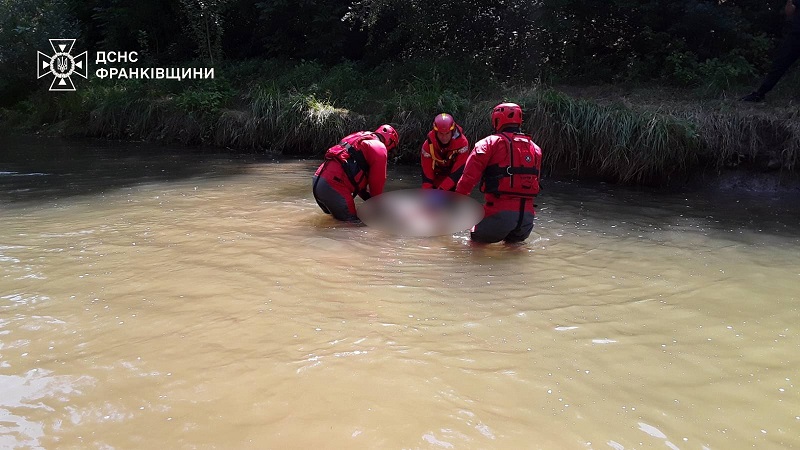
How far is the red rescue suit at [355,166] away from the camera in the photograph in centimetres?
568

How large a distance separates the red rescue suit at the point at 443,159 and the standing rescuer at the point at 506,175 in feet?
2.38

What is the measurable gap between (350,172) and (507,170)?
5.19ft

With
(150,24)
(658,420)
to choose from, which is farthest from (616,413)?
(150,24)

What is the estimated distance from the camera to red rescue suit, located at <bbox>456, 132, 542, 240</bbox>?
5.02 m

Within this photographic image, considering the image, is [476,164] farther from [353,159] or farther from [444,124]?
[353,159]

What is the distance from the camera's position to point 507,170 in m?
5.00

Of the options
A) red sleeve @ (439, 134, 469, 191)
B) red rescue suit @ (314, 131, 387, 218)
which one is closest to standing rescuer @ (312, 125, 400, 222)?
red rescue suit @ (314, 131, 387, 218)

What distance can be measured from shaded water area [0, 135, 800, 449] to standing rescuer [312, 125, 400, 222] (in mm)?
254

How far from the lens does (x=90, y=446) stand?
2154 mm

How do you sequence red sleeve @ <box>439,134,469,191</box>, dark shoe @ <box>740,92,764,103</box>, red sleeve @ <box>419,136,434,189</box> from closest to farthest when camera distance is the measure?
red sleeve @ <box>439,134,469,191</box>, red sleeve @ <box>419,136,434,189</box>, dark shoe @ <box>740,92,764,103</box>

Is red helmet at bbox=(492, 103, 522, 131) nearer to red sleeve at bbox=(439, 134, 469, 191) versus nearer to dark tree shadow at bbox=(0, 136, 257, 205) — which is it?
red sleeve at bbox=(439, 134, 469, 191)

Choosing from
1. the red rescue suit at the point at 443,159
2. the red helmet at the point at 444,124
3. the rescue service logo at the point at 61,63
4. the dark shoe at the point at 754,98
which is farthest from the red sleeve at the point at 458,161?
the rescue service logo at the point at 61,63

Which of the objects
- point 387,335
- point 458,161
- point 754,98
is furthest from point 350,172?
point 754,98

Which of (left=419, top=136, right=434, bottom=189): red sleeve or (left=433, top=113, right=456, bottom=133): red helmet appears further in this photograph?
(left=419, top=136, right=434, bottom=189): red sleeve
